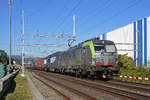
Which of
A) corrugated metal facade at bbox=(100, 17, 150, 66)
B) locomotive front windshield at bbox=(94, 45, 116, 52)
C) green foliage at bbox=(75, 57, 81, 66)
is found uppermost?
corrugated metal facade at bbox=(100, 17, 150, 66)

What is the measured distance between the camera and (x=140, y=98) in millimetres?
8062

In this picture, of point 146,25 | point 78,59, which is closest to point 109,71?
point 78,59

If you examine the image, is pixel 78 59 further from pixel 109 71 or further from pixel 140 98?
pixel 140 98

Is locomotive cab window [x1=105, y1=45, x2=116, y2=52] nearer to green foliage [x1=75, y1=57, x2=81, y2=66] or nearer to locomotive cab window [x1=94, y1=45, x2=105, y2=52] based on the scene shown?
locomotive cab window [x1=94, y1=45, x2=105, y2=52]

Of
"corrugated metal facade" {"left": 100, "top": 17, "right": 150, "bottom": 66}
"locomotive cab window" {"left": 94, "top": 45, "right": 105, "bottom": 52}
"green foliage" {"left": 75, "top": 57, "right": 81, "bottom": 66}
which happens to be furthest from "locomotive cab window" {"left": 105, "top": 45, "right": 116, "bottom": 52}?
"corrugated metal facade" {"left": 100, "top": 17, "right": 150, "bottom": 66}

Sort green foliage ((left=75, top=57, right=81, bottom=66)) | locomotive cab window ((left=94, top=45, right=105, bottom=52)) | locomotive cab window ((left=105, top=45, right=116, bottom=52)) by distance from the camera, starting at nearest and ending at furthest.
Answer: locomotive cab window ((left=94, top=45, right=105, bottom=52))
locomotive cab window ((left=105, top=45, right=116, bottom=52))
green foliage ((left=75, top=57, right=81, bottom=66))

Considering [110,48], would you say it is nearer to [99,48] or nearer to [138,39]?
[99,48]

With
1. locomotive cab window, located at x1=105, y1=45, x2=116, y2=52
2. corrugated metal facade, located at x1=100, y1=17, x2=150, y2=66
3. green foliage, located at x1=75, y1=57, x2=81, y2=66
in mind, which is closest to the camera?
locomotive cab window, located at x1=105, y1=45, x2=116, y2=52

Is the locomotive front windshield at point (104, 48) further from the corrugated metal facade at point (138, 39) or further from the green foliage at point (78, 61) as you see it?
the corrugated metal facade at point (138, 39)

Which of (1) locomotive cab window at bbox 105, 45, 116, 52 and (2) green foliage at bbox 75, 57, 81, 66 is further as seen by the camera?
(2) green foliage at bbox 75, 57, 81, 66

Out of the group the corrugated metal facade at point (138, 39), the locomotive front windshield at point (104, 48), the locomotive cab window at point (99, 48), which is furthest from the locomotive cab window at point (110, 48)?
the corrugated metal facade at point (138, 39)

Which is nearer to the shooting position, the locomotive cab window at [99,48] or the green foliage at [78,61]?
the locomotive cab window at [99,48]

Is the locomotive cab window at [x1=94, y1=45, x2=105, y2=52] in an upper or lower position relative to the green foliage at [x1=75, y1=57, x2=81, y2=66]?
upper

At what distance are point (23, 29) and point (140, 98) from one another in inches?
855
